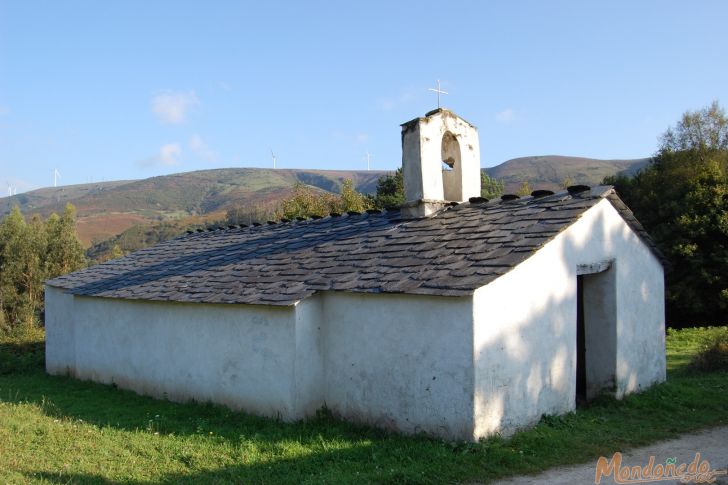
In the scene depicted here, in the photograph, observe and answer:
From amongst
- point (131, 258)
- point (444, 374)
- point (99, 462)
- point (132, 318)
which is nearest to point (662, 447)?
point (444, 374)

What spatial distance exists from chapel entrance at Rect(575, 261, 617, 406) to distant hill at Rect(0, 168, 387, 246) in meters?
83.1

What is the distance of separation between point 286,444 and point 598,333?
5.40 metres

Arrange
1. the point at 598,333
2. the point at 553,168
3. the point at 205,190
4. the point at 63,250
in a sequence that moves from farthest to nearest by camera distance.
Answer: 1. the point at 205,190
2. the point at 553,168
3. the point at 63,250
4. the point at 598,333

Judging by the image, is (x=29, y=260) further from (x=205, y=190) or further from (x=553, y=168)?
(x=205, y=190)

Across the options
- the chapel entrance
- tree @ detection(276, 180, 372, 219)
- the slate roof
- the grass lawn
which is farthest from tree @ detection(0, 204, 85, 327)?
the chapel entrance

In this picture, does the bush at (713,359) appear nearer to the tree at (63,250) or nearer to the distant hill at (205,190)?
the tree at (63,250)

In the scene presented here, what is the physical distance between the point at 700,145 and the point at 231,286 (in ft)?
94.1

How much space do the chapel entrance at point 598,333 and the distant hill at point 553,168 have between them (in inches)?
4110

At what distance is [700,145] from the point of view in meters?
30.9

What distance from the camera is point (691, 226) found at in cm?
2572

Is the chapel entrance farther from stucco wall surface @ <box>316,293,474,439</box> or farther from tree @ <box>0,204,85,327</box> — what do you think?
tree @ <box>0,204,85,327</box>

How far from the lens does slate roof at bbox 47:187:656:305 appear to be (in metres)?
8.22

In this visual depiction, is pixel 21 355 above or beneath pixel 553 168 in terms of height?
beneath

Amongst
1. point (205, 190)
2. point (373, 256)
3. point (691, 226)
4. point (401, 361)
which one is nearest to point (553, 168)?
point (205, 190)
